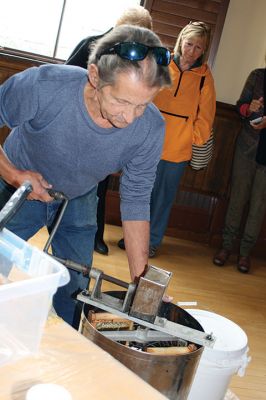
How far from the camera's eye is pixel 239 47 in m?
3.70

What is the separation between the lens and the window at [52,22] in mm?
3502

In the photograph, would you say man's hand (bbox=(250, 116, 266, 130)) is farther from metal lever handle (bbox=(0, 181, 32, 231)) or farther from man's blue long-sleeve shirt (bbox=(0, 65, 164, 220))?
metal lever handle (bbox=(0, 181, 32, 231))

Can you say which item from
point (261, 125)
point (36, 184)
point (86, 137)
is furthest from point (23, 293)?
point (261, 125)

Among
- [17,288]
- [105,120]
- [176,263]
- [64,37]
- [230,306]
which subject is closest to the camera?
[17,288]

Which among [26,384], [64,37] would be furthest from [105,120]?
[64,37]

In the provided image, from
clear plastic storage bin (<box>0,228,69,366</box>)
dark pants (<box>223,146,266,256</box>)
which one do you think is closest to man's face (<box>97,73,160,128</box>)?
clear plastic storage bin (<box>0,228,69,366</box>)

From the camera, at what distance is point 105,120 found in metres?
1.35

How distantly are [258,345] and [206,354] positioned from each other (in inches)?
45.0

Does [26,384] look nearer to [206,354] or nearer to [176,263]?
[206,354]

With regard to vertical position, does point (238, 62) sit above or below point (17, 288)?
above

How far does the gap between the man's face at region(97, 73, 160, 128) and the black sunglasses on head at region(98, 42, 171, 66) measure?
41mm

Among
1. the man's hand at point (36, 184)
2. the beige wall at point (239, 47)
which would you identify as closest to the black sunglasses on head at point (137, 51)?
the man's hand at point (36, 184)

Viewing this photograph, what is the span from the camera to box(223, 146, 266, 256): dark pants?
132 inches

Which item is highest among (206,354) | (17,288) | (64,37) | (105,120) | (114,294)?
(64,37)
